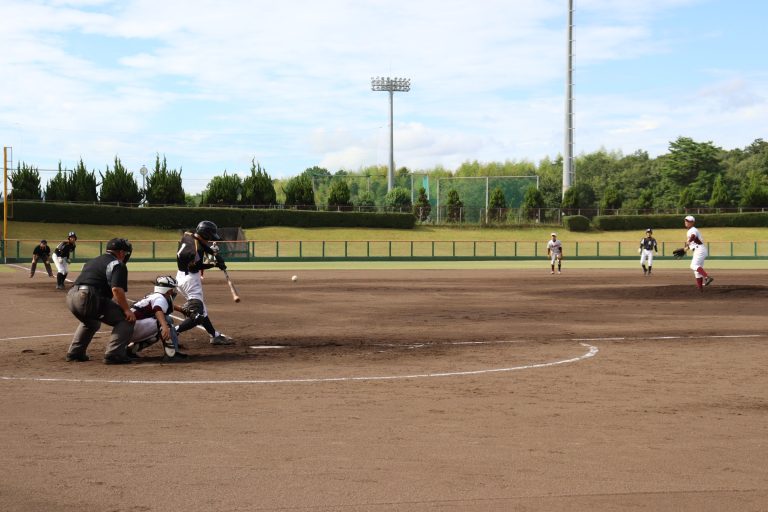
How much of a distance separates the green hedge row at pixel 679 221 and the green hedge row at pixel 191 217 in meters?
20.1

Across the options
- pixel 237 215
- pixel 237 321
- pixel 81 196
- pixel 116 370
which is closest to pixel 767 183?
pixel 237 215

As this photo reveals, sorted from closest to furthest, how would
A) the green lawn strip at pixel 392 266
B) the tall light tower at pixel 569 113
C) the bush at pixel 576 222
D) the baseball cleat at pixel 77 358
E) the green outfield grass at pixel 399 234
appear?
the baseball cleat at pixel 77 358 < the green lawn strip at pixel 392 266 < the green outfield grass at pixel 399 234 < the tall light tower at pixel 569 113 < the bush at pixel 576 222

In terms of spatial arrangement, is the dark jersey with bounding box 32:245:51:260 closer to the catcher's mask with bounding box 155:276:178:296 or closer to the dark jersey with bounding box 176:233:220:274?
the dark jersey with bounding box 176:233:220:274

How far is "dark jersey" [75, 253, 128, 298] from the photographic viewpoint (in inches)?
484

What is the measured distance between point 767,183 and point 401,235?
1805 inches

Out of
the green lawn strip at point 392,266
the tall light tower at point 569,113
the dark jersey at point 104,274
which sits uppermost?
the tall light tower at point 569,113

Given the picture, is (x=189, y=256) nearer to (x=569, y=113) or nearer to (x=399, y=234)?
(x=399, y=234)

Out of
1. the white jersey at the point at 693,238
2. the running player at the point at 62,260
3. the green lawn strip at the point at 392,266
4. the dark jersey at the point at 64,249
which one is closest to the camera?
the white jersey at the point at 693,238

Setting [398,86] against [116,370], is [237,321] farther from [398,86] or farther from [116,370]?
[398,86]

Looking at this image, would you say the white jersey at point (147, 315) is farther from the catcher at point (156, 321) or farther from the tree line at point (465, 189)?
the tree line at point (465, 189)

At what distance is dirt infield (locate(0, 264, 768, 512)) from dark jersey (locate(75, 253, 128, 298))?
112cm

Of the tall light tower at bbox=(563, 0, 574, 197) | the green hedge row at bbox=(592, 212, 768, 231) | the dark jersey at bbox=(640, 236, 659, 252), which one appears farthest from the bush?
the dark jersey at bbox=(640, 236, 659, 252)

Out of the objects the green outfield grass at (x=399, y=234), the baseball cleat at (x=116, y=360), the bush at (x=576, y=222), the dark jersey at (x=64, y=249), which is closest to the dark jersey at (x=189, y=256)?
the baseball cleat at (x=116, y=360)

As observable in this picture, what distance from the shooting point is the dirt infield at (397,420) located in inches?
248
